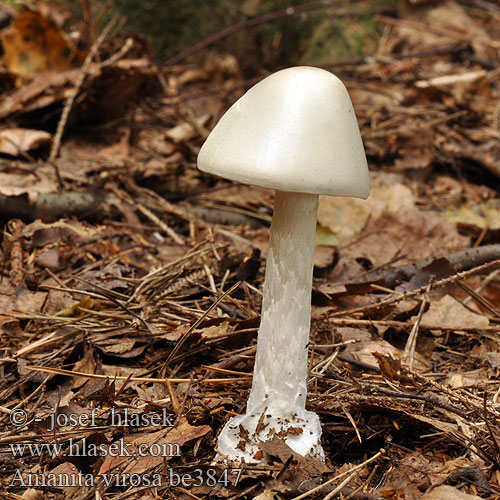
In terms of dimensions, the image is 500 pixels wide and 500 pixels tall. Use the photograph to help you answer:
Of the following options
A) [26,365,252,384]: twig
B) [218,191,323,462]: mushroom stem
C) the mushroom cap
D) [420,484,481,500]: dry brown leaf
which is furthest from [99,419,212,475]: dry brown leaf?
the mushroom cap

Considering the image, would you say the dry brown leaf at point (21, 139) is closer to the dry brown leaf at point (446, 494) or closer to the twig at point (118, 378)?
the twig at point (118, 378)

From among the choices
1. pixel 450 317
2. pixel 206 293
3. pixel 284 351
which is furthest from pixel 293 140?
pixel 450 317

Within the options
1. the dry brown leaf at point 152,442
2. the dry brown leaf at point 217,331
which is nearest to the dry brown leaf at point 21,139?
the dry brown leaf at point 217,331

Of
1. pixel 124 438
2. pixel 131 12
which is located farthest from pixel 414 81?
pixel 124 438

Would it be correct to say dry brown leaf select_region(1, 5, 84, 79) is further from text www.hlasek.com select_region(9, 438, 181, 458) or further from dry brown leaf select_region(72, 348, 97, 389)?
text www.hlasek.com select_region(9, 438, 181, 458)

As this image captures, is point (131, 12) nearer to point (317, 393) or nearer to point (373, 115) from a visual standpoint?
point (373, 115)

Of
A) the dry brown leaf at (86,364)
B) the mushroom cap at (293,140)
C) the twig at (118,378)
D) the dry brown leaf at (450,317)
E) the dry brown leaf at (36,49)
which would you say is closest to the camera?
the mushroom cap at (293,140)
